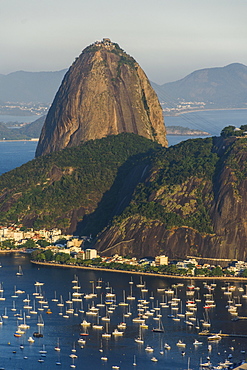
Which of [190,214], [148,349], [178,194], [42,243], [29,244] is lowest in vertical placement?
[148,349]

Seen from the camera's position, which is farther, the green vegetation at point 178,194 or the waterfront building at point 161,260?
the green vegetation at point 178,194

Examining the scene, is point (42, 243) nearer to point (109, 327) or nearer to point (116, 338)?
point (109, 327)

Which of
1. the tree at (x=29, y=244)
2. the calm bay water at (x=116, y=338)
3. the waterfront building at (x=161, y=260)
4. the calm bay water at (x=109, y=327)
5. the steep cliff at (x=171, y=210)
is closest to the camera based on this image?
the calm bay water at (x=116, y=338)

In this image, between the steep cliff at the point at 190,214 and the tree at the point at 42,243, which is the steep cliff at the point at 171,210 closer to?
the steep cliff at the point at 190,214

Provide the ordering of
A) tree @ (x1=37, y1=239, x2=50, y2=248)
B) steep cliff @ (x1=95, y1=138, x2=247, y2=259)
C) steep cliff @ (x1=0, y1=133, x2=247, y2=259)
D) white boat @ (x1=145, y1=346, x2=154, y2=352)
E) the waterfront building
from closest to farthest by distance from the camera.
A: white boat @ (x1=145, y1=346, x2=154, y2=352) → the waterfront building → steep cliff @ (x1=95, y1=138, x2=247, y2=259) → steep cliff @ (x1=0, y1=133, x2=247, y2=259) → tree @ (x1=37, y1=239, x2=50, y2=248)

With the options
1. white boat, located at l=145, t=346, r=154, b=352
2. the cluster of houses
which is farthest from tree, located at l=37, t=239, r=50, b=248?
white boat, located at l=145, t=346, r=154, b=352

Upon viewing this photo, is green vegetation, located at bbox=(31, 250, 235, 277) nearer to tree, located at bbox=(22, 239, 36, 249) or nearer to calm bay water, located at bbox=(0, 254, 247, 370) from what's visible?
calm bay water, located at bbox=(0, 254, 247, 370)

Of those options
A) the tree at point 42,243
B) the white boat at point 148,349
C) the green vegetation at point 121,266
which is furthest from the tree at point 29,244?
the white boat at point 148,349

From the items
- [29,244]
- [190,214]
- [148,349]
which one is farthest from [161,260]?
[148,349]

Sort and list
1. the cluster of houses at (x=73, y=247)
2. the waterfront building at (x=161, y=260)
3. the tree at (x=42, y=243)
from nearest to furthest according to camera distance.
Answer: the cluster of houses at (x=73, y=247) < the waterfront building at (x=161, y=260) < the tree at (x=42, y=243)
